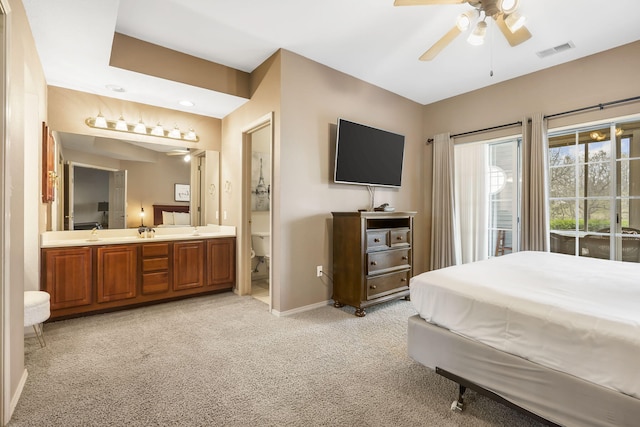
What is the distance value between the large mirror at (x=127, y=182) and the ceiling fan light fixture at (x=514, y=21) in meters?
3.84

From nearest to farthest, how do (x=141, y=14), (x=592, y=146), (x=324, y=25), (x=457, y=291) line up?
(x=457, y=291)
(x=141, y=14)
(x=324, y=25)
(x=592, y=146)

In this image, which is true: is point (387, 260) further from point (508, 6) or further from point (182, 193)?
point (182, 193)

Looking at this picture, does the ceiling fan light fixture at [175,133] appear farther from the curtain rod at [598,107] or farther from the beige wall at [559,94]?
the curtain rod at [598,107]

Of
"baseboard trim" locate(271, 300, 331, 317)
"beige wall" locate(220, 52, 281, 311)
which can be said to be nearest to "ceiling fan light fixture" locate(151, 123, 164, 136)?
"beige wall" locate(220, 52, 281, 311)

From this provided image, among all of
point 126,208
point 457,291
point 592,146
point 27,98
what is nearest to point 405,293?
point 457,291

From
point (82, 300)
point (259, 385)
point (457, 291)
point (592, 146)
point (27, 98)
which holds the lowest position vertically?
point (259, 385)

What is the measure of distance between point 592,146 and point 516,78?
122 cm

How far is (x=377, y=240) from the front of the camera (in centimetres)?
344

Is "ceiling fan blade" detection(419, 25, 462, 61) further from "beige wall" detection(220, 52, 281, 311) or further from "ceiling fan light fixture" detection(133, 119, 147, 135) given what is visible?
"ceiling fan light fixture" detection(133, 119, 147, 135)

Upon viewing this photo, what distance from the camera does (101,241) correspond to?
332 cm

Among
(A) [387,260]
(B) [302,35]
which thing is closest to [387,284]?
(A) [387,260]

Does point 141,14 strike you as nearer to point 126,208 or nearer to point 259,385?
point 126,208

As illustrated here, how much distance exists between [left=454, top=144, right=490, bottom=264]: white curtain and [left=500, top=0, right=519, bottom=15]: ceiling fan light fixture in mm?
2521

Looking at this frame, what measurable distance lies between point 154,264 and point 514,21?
4220 millimetres
